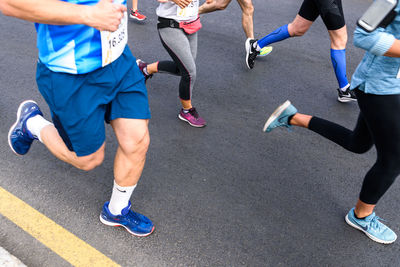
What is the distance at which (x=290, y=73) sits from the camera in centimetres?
473

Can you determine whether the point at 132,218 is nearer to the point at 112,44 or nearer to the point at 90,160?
the point at 90,160

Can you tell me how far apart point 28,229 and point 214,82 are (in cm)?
263

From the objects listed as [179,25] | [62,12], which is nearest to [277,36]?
[179,25]

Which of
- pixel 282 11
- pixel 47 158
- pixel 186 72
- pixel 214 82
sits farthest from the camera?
pixel 282 11

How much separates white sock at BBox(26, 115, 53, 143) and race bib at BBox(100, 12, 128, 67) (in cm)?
83

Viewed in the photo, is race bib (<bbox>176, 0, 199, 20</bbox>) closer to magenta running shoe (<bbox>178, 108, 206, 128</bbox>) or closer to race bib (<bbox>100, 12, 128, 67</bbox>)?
magenta running shoe (<bbox>178, 108, 206, 128</bbox>)

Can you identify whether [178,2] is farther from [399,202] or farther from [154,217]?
[399,202]

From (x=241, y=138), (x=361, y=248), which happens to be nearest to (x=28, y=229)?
(x=241, y=138)

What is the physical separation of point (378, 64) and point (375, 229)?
1.15m

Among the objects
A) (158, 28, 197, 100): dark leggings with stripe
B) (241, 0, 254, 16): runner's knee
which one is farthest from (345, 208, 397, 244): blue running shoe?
(241, 0, 254, 16): runner's knee

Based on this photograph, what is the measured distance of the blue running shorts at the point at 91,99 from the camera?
A: 1.97 metres

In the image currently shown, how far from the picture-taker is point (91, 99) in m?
2.03

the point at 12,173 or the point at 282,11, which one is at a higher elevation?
the point at 282,11

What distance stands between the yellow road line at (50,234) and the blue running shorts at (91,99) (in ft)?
2.09
